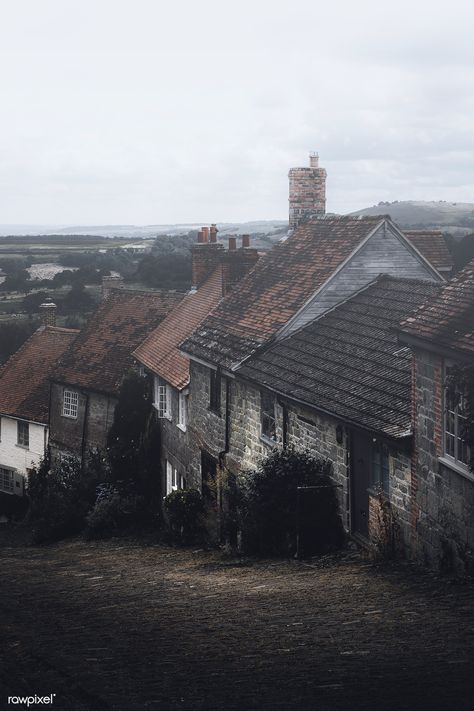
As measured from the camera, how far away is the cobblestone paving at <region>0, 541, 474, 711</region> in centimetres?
878

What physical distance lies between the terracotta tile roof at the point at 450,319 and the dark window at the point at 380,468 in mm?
2624

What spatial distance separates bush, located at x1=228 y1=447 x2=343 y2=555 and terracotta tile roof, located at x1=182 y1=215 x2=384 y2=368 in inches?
183

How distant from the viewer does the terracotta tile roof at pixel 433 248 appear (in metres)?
28.7

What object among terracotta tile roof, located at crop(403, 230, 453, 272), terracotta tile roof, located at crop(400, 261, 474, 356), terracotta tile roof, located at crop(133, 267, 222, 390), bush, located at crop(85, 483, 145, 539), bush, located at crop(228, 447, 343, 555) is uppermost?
terracotta tile roof, located at crop(403, 230, 453, 272)

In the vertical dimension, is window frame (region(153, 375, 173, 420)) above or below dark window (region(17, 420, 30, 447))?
above

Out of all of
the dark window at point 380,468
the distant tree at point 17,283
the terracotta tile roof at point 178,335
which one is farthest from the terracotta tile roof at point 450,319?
the distant tree at point 17,283

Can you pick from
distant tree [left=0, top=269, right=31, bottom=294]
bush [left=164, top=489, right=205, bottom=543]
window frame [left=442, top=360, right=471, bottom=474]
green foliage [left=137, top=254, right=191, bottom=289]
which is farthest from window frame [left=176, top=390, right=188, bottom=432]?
distant tree [left=0, top=269, right=31, bottom=294]

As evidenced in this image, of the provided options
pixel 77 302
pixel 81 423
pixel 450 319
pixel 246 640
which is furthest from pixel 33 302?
pixel 246 640

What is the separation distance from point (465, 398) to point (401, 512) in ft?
11.1

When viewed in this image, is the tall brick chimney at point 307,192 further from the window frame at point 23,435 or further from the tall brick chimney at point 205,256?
the window frame at point 23,435

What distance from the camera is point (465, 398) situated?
1312cm

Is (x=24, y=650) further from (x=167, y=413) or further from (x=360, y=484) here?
(x=167, y=413)

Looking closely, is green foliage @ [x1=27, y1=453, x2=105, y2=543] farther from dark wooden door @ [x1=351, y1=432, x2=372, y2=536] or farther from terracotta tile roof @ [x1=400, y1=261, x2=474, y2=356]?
terracotta tile roof @ [x1=400, y1=261, x2=474, y2=356]

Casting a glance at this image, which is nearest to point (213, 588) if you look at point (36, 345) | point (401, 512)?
point (401, 512)
